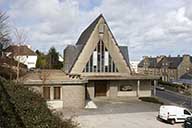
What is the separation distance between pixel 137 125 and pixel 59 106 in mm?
9858

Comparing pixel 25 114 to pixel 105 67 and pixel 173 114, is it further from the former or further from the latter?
pixel 105 67

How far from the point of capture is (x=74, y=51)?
147ft

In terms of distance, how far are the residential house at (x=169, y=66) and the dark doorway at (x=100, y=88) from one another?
43.2 meters

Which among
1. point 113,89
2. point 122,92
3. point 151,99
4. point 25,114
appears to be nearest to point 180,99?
point 151,99

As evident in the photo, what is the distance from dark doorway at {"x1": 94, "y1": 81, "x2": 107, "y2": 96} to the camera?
41.2m

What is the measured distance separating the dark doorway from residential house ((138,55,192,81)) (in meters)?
43.2

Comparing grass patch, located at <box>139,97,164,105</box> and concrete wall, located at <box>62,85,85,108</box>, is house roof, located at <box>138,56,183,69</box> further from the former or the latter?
concrete wall, located at <box>62,85,85,108</box>

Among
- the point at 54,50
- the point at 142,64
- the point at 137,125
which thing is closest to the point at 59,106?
the point at 137,125

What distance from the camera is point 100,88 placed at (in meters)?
41.3

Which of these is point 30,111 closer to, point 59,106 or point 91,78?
point 59,106

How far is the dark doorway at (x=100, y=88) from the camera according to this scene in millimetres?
41172

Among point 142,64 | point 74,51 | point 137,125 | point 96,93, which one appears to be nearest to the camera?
point 137,125

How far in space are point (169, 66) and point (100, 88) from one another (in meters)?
48.0

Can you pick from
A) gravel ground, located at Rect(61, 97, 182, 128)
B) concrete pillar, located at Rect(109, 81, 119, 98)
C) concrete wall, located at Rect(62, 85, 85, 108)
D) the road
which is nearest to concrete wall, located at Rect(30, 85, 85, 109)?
concrete wall, located at Rect(62, 85, 85, 108)
